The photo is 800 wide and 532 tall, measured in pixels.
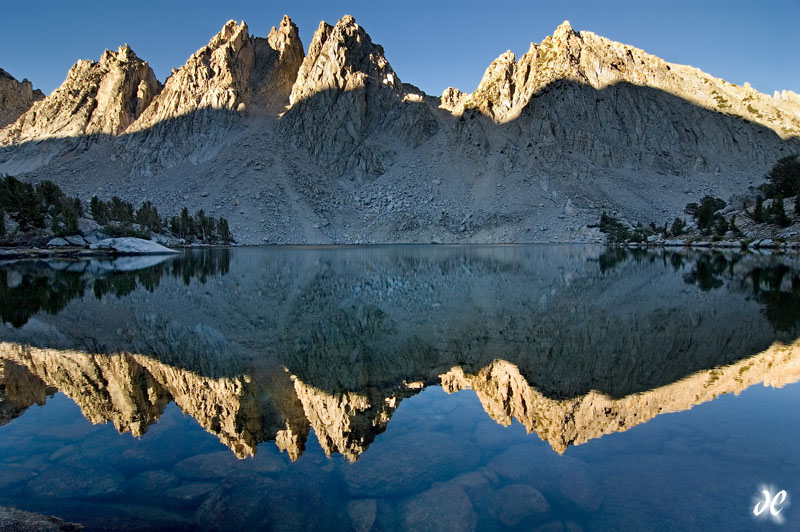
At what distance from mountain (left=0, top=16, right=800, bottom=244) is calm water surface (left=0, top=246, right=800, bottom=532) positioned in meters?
72.8

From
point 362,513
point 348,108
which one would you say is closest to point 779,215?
→ point 362,513

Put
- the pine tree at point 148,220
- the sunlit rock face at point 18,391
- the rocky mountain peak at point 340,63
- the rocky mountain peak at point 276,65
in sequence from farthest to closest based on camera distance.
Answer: the rocky mountain peak at point 276,65 → the rocky mountain peak at point 340,63 → the pine tree at point 148,220 → the sunlit rock face at point 18,391

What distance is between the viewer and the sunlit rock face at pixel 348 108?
338 feet

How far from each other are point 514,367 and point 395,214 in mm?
82165

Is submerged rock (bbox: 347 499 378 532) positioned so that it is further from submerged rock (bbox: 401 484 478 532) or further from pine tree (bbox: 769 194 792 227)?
pine tree (bbox: 769 194 792 227)

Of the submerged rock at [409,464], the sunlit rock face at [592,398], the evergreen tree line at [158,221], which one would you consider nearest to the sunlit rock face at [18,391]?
the submerged rock at [409,464]

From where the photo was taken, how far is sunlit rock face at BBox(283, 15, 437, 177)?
10312 cm

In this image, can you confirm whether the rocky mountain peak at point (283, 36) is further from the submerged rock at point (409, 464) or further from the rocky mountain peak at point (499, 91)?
the submerged rock at point (409, 464)

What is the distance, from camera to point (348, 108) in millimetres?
104812

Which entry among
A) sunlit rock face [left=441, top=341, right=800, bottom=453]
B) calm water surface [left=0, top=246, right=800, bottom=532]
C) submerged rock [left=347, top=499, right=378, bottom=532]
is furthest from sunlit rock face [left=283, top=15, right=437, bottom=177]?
submerged rock [left=347, top=499, right=378, bottom=532]

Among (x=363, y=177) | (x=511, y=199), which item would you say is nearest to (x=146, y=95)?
(x=363, y=177)

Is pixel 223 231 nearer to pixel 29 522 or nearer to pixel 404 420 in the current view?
pixel 404 420

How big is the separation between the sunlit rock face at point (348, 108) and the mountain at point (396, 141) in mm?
351

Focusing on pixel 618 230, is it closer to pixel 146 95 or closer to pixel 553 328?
pixel 553 328
